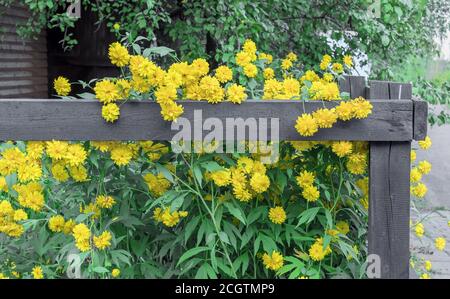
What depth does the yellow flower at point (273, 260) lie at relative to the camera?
2609 millimetres

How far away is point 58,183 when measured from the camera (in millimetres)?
2889

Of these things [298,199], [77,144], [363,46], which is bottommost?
[298,199]

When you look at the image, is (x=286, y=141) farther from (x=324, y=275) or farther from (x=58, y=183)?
(x=58, y=183)

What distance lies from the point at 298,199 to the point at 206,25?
3060mm

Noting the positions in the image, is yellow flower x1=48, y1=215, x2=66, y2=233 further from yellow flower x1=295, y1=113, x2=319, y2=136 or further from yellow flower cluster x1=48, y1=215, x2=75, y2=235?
yellow flower x1=295, y1=113, x2=319, y2=136

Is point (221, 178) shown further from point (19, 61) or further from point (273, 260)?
point (19, 61)

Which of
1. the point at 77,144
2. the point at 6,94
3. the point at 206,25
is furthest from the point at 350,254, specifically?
the point at 6,94

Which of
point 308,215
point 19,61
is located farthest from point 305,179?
point 19,61

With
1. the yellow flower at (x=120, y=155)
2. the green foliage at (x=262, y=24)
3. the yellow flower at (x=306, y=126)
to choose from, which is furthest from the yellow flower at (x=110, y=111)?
the green foliage at (x=262, y=24)

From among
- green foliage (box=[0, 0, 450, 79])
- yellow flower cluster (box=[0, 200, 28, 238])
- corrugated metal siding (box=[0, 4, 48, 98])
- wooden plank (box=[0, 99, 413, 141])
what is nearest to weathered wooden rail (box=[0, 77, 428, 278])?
wooden plank (box=[0, 99, 413, 141])

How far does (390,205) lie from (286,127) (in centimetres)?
49

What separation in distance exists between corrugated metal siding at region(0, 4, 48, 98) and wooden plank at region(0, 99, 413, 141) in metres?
5.11

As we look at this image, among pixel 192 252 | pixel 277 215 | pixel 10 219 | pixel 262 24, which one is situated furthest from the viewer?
pixel 262 24

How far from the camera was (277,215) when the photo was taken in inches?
103
